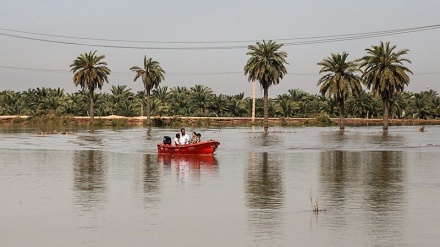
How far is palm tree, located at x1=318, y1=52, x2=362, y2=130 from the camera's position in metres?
98.1

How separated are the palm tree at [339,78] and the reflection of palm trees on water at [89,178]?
55074 mm

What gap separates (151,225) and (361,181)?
13.7 meters

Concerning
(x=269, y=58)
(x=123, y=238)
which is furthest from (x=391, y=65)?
(x=123, y=238)

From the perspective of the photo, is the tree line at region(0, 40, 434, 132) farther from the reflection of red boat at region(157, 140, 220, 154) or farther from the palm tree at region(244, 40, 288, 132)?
the reflection of red boat at region(157, 140, 220, 154)

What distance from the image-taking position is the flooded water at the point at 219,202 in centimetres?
1772

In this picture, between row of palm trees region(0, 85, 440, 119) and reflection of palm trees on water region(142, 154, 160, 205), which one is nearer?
reflection of palm trees on water region(142, 154, 160, 205)

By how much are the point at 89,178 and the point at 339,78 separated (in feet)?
231

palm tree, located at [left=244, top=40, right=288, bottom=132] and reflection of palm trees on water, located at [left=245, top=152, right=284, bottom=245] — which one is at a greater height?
palm tree, located at [left=244, top=40, right=288, bottom=132]

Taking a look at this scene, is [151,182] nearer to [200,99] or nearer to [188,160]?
[188,160]

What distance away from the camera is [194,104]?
146 meters

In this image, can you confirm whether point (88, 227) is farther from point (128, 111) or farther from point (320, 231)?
point (128, 111)

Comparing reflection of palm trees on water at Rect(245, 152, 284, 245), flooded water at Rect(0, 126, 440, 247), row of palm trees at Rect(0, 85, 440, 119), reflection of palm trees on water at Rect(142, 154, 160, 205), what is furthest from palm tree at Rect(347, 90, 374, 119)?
reflection of palm trees on water at Rect(142, 154, 160, 205)

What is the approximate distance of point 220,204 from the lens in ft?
76.8

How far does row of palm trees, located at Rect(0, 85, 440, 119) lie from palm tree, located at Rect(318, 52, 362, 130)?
4010 centimetres
